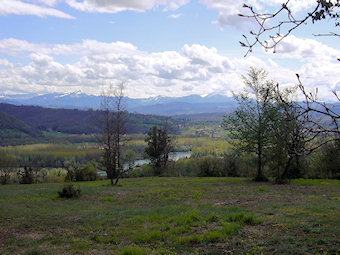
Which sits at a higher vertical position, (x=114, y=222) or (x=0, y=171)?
(x=114, y=222)

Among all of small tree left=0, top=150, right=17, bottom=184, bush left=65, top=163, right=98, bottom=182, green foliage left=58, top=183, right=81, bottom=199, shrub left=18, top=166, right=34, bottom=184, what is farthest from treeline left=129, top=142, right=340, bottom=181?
small tree left=0, top=150, right=17, bottom=184

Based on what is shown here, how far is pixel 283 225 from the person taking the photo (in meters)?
8.29

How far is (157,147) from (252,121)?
2400 centimetres

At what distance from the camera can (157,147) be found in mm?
47438

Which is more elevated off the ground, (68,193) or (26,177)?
(68,193)

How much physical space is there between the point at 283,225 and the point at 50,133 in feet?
655

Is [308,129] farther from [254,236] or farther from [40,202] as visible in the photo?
[40,202]

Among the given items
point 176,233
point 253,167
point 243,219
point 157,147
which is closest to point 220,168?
point 253,167

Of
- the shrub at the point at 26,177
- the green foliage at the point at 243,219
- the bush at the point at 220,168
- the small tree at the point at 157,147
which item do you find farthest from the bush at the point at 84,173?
the green foliage at the point at 243,219

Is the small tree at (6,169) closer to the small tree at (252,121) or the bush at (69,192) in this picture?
the bush at (69,192)

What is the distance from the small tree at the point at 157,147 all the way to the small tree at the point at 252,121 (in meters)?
21.1

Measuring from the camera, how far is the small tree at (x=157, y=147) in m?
47.2

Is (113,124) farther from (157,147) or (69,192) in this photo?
(157,147)

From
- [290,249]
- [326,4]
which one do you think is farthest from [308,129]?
A: [290,249]
